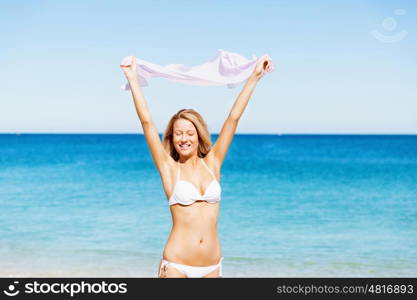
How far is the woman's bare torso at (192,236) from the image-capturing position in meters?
4.29

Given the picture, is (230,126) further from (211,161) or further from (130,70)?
(130,70)

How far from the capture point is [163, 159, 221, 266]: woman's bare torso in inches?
169

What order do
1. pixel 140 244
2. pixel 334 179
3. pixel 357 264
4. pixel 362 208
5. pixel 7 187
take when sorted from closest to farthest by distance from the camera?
pixel 357 264 → pixel 140 244 → pixel 362 208 → pixel 7 187 → pixel 334 179

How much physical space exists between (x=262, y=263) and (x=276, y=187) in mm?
14102

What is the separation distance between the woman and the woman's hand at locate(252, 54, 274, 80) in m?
0.26

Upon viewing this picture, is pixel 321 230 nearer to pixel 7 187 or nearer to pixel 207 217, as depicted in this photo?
pixel 207 217

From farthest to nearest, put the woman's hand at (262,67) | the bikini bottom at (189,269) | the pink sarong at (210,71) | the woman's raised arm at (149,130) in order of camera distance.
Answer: the pink sarong at (210,71) < the woman's hand at (262,67) < the woman's raised arm at (149,130) < the bikini bottom at (189,269)

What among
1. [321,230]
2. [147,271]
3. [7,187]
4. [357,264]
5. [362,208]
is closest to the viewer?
[147,271]

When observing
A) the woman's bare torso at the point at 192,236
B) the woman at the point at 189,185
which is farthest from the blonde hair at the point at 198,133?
the woman's bare torso at the point at 192,236

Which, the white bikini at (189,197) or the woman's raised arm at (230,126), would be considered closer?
the white bikini at (189,197)

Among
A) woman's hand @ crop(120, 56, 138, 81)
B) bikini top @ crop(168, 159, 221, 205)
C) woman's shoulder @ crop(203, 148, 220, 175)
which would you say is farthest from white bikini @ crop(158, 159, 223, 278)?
woman's hand @ crop(120, 56, 138, 81)

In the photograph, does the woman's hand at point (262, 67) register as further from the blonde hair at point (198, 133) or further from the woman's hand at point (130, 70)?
the woman's hand at point (130, 70)

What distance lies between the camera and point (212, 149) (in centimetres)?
454

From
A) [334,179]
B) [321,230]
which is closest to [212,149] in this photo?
[321,230]
